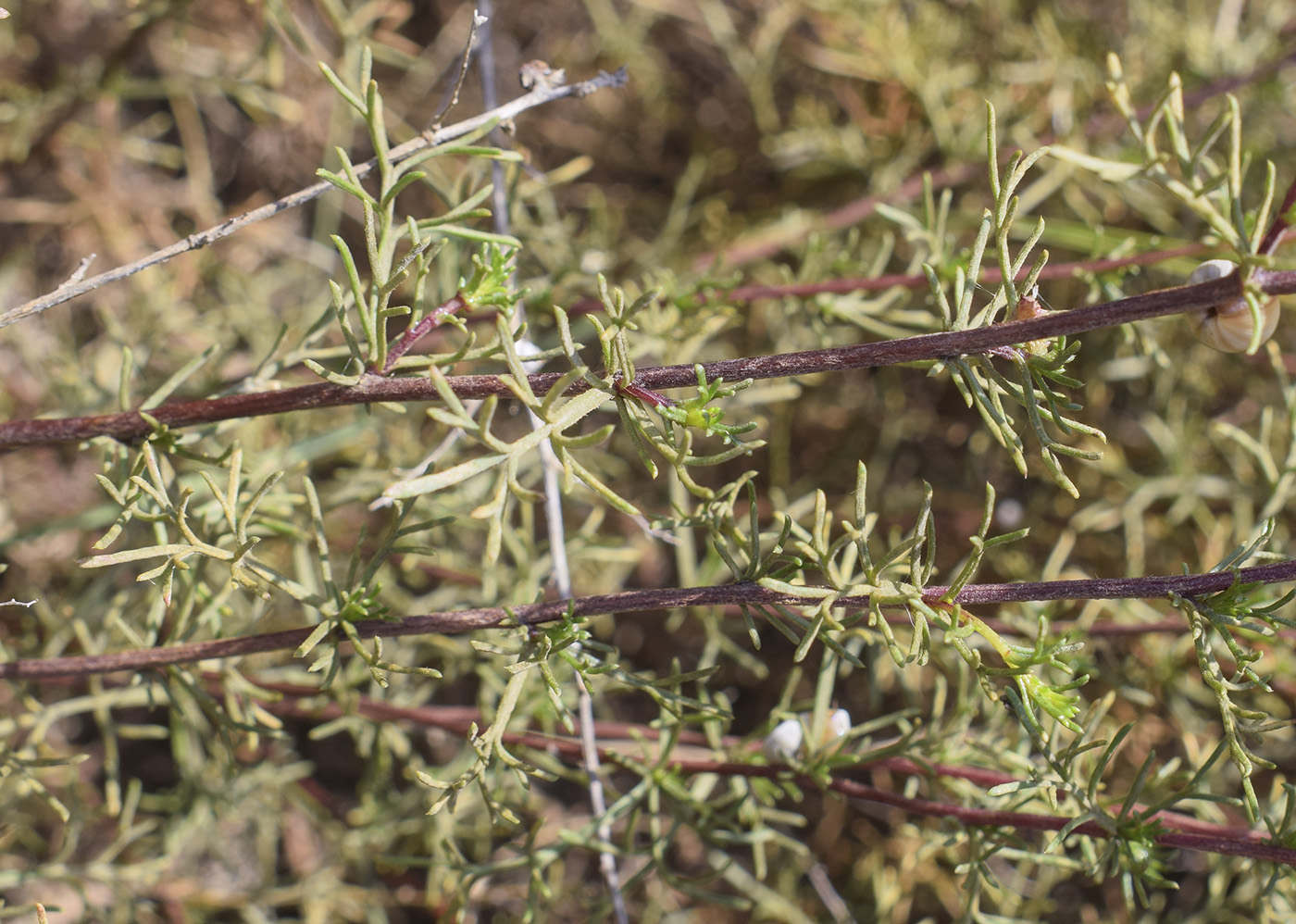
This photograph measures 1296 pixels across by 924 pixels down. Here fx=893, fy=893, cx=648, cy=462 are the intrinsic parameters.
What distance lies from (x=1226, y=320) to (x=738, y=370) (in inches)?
16.1

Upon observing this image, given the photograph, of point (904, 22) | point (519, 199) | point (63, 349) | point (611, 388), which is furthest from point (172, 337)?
point (904, 22)

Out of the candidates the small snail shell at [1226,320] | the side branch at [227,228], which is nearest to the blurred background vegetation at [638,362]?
the side branch at [227,228]

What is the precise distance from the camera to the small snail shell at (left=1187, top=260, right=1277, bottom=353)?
0.74 meters

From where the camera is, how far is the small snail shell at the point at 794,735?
1117 millimetres

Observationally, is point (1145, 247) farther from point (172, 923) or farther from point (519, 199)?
point (172, 923)

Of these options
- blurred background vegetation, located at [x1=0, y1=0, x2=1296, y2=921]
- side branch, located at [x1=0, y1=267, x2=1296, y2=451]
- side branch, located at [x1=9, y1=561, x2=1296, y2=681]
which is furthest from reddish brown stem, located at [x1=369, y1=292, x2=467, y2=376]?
blurred background vegetation, located at [x1=0, y1=0, x2=1296, y2=921]

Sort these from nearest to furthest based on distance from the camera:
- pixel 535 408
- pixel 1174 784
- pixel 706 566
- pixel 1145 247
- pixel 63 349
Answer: pixel 535 408 → pixel 1145 247 → pixel 706 566 → pixel 1174 784 → pixel 63 349

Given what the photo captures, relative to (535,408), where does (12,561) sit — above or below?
below

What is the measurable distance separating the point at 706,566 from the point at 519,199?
63 centimetres

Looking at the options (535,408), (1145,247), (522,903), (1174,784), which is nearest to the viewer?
(535,408)

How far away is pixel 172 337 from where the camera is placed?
198 cm

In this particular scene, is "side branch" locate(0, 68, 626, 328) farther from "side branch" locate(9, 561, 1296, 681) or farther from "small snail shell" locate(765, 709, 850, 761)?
"small snail shell" locate(765, 709, 850, 761)

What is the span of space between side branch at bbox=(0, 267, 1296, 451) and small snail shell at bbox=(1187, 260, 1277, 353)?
0.16 feet

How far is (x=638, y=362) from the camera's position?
6.06ft
